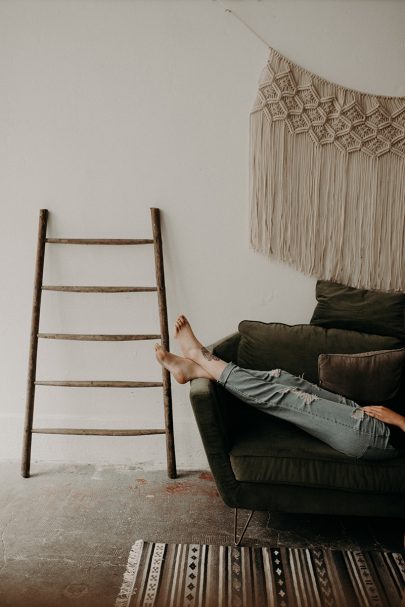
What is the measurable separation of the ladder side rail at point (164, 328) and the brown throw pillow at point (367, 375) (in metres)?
0.82

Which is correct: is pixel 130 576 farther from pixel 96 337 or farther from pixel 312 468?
pixel 96 337

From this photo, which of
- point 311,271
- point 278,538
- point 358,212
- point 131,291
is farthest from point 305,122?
point 278,538

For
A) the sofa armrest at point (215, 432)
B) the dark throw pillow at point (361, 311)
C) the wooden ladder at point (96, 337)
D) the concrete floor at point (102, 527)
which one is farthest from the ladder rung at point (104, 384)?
the dark throw pillow at point (361, 311)

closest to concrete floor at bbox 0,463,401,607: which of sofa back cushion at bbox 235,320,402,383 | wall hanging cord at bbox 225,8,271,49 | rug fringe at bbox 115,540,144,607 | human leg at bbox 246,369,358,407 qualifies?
rug fringe at bbox 115,540,144,607

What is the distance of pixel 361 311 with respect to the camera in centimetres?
260

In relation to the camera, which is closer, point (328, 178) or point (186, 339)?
point (186, 339)

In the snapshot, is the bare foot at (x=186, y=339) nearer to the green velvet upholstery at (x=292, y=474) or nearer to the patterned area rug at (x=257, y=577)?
the green velvet upholstery at (x=292, y=474)

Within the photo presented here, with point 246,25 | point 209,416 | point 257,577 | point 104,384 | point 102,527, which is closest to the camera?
point 257,577

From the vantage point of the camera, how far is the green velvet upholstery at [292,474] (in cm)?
211

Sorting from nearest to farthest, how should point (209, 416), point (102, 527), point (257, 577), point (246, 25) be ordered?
1. point (257, 577)
2. point (209, 416)
3. point (102, 527)
4. point (246, 25)

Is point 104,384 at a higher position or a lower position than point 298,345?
lower

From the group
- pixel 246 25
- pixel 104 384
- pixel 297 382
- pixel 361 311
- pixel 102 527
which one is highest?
pixel 246 25

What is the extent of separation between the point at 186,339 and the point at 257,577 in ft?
3.27

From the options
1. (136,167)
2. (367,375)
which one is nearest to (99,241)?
(136,167)
